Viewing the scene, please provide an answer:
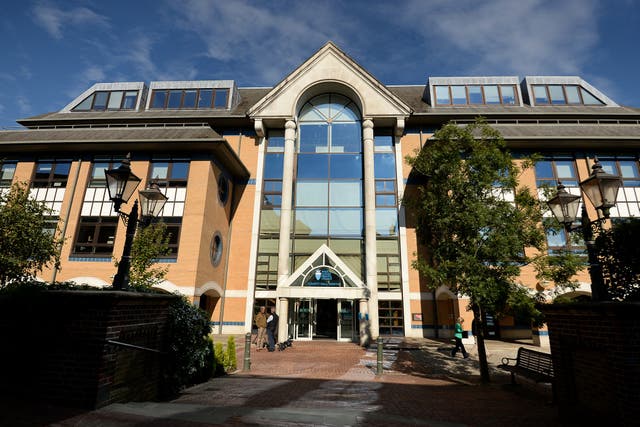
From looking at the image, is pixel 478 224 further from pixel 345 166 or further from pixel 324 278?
pixel 345 166

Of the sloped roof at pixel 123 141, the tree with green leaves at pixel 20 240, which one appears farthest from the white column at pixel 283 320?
the tree with green leaves at pixel 20 240

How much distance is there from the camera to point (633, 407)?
4.06 metres

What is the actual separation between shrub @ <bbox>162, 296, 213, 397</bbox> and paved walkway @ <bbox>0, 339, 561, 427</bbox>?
1.26 feet

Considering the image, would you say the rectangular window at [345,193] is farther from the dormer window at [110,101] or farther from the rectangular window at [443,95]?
the dormer window at [110,101]

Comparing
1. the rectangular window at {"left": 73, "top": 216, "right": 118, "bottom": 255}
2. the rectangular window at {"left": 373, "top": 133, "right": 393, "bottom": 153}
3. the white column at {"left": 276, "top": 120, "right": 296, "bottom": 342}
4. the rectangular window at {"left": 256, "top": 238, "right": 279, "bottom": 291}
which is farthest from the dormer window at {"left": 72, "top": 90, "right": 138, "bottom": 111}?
the rectangular window at {"left": 373, "top": 133, "right": 393, "bottom": 153}

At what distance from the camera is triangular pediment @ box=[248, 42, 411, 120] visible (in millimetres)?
20859

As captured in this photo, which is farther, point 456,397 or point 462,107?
point 462,107

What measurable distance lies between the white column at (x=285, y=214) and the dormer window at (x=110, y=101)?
12.5m

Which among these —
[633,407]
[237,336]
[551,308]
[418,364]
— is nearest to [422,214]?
[418,364]

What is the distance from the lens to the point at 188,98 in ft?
80.2

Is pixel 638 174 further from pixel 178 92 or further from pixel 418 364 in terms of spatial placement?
pixel 178 92

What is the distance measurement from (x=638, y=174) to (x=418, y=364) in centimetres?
1824

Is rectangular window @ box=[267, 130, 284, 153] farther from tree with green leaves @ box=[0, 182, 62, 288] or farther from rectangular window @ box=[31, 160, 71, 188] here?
tree with green leaves @ box=[0, 182, 62, 288]

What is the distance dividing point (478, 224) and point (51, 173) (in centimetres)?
2321
